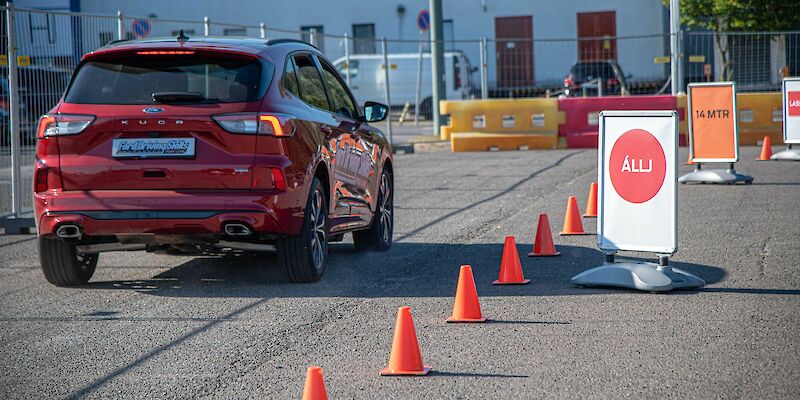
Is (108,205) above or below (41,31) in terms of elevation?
below

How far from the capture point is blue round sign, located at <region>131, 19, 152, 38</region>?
16948 millimetres

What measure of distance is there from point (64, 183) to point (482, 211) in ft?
20.2

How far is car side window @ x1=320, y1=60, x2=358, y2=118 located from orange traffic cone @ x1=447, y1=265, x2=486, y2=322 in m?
2.94

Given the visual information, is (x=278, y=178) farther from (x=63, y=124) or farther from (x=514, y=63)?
(x=514, y=63)

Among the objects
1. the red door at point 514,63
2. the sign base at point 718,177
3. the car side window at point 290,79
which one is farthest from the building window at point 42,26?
the red door at point 514,63

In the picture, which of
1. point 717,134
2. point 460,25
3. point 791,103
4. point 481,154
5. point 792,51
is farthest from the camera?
point 460,25

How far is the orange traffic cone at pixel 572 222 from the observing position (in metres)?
11.5

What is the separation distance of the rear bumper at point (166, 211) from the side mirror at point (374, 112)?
2.13 meters

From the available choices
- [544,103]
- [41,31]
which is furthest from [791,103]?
[41,31]

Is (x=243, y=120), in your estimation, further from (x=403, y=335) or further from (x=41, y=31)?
(x=41, y=31)

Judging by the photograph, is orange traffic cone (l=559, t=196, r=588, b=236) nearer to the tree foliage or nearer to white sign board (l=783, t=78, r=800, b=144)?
white sign board (l=783, t=78, r=800, b=144)

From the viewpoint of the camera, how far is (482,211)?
13.6 meters

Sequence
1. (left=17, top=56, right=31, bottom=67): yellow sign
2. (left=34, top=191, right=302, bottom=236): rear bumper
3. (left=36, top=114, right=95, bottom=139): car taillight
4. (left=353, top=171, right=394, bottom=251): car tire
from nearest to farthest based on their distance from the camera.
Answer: (left=34, top=191, right=302, bottom=236): rear bumper → (left=36, top=114, right=95, bottom=139): car taillight → (left=353, top=171, right=394, bottom=251): car tire → (left=17, top=56, right=31, bottom=67): yellow sign

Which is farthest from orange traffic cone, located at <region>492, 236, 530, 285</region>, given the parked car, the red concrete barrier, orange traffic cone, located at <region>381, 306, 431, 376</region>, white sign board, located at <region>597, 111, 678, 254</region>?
the parked car
